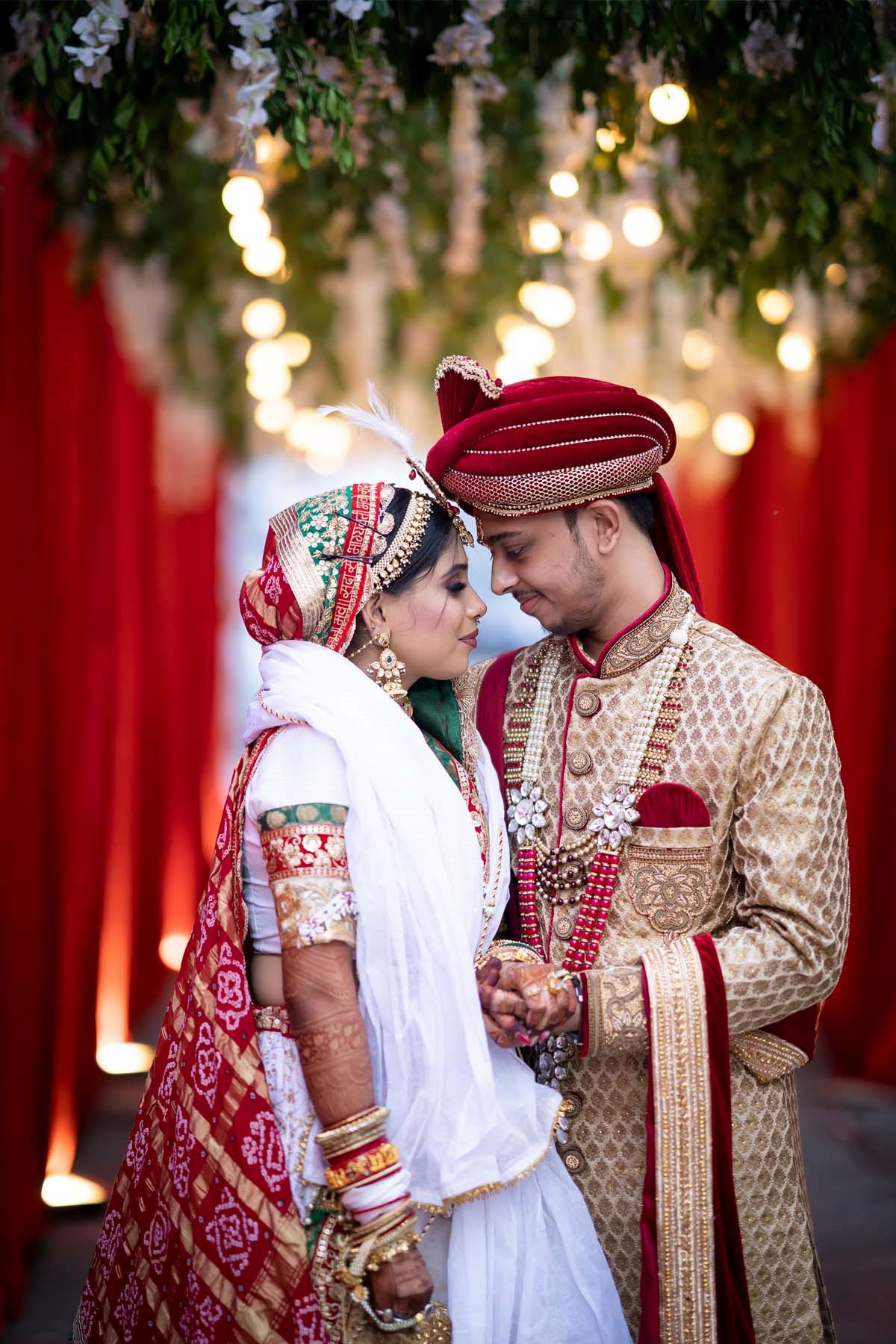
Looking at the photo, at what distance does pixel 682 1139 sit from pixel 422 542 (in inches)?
38.9

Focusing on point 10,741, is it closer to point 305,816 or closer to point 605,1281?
point 305,816

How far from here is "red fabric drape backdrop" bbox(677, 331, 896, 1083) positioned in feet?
16.1

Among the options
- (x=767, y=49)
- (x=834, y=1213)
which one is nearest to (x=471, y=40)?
(x=767, y=49)

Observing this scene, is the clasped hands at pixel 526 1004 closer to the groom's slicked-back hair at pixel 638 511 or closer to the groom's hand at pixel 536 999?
the groom's hand at pixel 536 999

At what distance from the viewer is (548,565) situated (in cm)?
215

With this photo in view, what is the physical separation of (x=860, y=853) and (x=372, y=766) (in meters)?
3.69

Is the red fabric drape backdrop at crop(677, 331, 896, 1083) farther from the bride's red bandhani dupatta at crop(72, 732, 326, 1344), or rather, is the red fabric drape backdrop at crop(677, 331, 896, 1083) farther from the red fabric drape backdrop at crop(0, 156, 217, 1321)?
the bride's red bandhani dupatta at crop(72, 732, 326, 1344)

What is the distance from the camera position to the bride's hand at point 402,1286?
1653mm

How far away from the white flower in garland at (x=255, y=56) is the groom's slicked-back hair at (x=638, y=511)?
99 cm

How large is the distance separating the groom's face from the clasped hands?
627mm

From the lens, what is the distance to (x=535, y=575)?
216 cm

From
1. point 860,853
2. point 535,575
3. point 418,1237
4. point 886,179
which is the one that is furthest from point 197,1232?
point 860,853

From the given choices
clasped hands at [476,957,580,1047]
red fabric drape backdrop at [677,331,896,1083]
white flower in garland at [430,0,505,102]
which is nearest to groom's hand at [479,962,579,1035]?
clasped hands at [476,957,580,1047]

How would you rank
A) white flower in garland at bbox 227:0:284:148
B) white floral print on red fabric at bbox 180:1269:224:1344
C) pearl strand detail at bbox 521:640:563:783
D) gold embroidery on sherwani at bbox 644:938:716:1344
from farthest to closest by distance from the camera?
white flower in garland at bbox 227:0:284:148
pearl strand detail at bbox 521:640:563:783
gold embroidery on sherwani at bbox 644:938:716:1344
white floral print on red fabric at bbox 180:1269:224:1344
